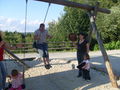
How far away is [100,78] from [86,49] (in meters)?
1.24

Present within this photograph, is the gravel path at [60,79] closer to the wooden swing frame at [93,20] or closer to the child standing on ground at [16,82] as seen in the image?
the wooden swing frame at [93,20]

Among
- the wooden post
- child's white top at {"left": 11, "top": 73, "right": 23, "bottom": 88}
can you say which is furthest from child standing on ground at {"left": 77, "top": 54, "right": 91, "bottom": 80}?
child's white top at {"left": 11, "top": 73, "right": 23, "bottom": 88}

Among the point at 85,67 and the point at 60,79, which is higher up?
the point at 85,67

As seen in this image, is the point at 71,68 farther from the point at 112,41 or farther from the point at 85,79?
the point at 112,41

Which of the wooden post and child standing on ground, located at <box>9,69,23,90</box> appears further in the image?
the wooden post

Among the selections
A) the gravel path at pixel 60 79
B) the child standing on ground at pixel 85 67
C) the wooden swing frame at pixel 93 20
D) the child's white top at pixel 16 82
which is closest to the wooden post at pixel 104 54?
the wooden swing frame at pixel 93 20

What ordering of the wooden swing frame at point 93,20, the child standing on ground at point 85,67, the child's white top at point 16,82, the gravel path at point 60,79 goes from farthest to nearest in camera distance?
the child standing on ground at point 85,67 → the wooden swing frame at point 93,20 → the gravel path at point 60,79 → the child's white top at point 16,82

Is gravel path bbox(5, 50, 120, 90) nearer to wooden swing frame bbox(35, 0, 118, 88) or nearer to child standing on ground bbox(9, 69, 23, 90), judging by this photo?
wooden swing frame bbox(35, 0, 118, 88)

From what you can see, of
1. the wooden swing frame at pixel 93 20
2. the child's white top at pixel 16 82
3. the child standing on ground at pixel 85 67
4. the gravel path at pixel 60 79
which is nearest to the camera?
the child's white top at pixel 16 82

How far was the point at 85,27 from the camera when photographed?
38.7 m

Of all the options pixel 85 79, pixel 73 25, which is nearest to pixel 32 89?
pixel 85 79

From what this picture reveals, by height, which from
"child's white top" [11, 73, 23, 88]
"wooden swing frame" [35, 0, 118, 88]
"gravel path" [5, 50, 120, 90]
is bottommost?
"gravel path" [5, 50, 120, 90]

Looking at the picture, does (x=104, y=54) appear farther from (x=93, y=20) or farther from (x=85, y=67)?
(x=93, y=20)

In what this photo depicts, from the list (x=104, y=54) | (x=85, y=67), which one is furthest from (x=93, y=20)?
(x=85, y=67)
